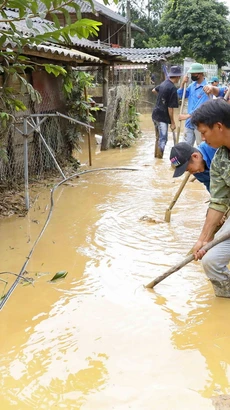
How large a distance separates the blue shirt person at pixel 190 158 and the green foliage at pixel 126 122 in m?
7.88

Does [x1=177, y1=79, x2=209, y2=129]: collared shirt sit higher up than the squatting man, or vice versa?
[x1=177, y1=79, x2=209, y2=129]: collared shirt

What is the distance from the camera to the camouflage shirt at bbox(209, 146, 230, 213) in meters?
3.08

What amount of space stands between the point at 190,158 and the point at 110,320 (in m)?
1.41

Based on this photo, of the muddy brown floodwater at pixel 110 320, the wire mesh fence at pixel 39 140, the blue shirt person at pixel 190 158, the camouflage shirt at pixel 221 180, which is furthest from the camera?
the wire mesh fence at pixel 39 140

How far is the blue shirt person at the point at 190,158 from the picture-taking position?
11.4 feet

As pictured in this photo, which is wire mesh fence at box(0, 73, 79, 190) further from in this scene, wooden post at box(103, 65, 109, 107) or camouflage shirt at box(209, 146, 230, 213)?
wooden post at box(103, 65, 109, 107)

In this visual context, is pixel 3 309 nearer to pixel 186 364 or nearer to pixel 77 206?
pixel 186 364

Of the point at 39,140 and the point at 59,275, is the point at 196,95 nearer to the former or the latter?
the point at 39,140

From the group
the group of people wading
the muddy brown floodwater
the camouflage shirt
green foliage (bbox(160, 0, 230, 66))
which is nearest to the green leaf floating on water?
the muddy brown floodwater

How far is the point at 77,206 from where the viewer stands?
6285 millimetres

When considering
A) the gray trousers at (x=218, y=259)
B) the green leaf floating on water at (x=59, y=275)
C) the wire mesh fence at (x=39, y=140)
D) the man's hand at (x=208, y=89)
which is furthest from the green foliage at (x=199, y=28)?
the gray trousers at (x=218, y=259)

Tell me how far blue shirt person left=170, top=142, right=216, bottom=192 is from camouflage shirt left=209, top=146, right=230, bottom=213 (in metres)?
0.35

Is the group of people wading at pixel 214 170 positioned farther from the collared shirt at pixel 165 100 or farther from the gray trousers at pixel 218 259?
the collared shirt at pixel 165 100

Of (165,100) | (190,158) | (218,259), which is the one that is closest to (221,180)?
(190,158)
